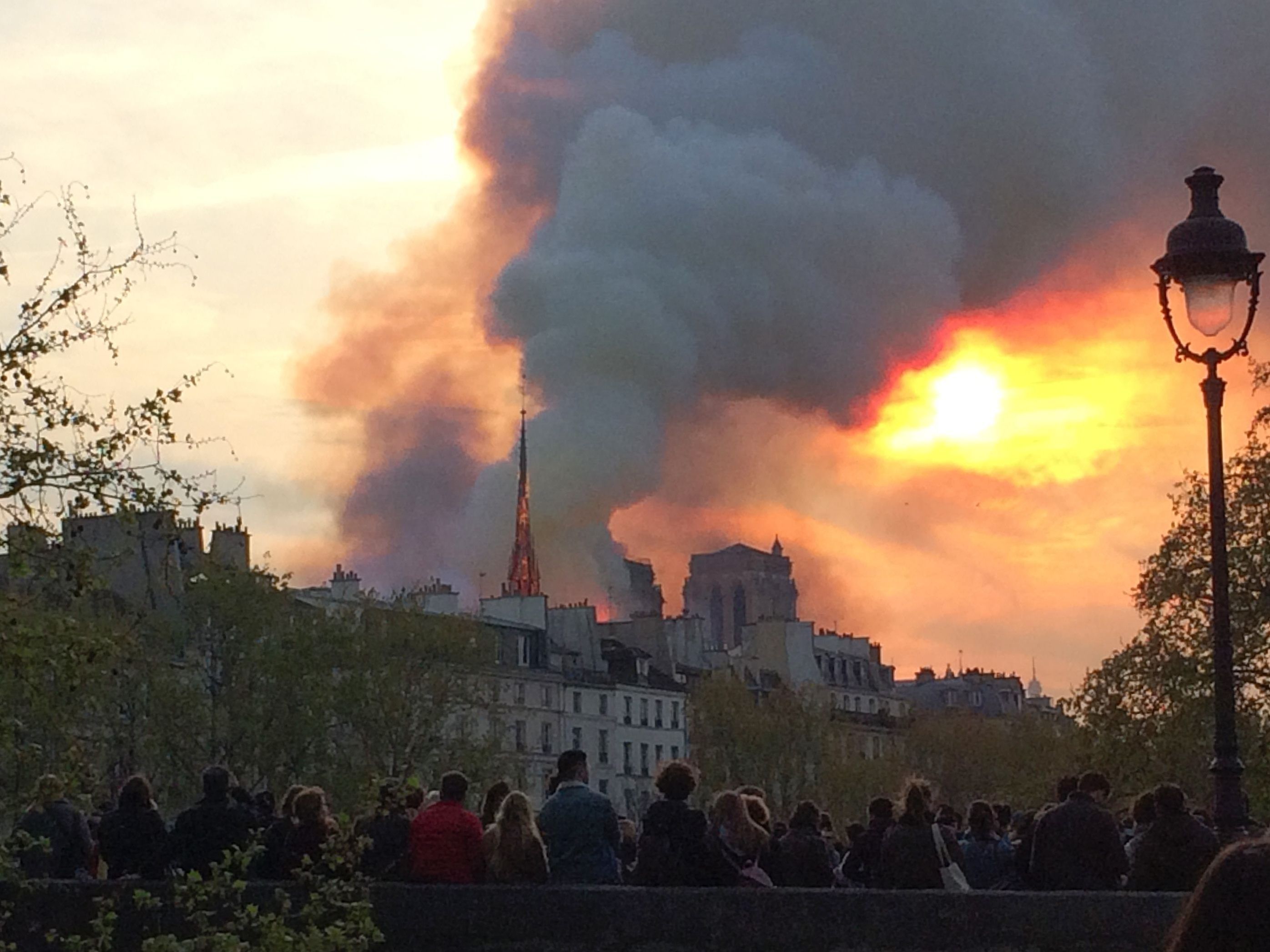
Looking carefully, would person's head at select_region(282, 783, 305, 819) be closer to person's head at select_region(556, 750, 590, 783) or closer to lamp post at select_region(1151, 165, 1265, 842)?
person's head at select_region(556, 750, 590, 783)

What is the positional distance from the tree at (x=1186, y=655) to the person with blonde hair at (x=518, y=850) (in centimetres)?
4361

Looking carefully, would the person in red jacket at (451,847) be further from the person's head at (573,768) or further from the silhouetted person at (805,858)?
the silhouetted person at (805,858)

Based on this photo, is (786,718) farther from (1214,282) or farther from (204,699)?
(1214,282)

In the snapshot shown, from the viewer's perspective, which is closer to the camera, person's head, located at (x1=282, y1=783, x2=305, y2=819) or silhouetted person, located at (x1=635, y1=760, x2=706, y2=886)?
silhouetted person, located at (x1=635, y1=760, x2=706, y2=886)

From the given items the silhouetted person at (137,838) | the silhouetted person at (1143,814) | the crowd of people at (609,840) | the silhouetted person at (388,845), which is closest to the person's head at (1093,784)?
the crowd of people at (609,840)

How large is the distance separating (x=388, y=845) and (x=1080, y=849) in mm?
5776

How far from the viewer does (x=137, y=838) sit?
20188 millimetres

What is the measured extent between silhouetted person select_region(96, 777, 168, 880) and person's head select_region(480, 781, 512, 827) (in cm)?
277

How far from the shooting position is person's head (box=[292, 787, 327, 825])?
19.3 metres

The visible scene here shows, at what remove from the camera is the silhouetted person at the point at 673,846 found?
19.2 meters

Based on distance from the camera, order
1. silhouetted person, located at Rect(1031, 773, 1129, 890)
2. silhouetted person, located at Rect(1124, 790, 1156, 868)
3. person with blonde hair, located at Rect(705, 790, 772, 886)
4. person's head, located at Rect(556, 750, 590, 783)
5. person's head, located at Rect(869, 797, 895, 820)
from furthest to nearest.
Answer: person's head, located at Rect(869, 797, 895, 820)
silhouetted person, located at Rect(1124, 790, 1156, 868)
silhouetted person, located at Rect(1031, 773, 1129, 890)
person with blonde hair, located at Rect(705, 790, 772, 886)
person's head, located at Rect(556, 750, 590, 783)

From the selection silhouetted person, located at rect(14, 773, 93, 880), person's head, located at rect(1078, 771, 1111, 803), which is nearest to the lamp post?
person's head, located at rect(1078, 771, 1111, 803)

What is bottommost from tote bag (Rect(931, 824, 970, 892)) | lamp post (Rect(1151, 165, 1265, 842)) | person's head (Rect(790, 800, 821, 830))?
tote bag (Rect(931, 824, 970, 892))

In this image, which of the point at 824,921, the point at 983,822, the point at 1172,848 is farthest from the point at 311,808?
the point at 983,822
